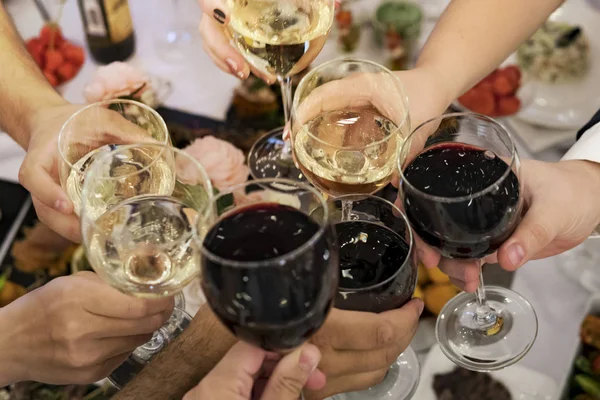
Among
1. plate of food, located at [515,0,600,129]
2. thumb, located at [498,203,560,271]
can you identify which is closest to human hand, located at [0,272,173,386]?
thumb, located at [498,203,560,271]

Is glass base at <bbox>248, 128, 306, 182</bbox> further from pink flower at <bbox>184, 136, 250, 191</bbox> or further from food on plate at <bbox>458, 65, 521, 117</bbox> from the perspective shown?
food on plate at <bbox>458, 65, 521, 117</bbox>

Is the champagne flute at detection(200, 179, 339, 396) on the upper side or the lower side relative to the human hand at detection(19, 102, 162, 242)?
upper

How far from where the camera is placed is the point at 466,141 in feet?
2.92

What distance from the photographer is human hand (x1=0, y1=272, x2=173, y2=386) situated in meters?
0.91

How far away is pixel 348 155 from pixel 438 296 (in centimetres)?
35

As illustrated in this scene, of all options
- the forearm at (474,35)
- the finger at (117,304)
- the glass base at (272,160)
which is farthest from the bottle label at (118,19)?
the finger at (117,304)

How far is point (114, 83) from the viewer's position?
48.1 inches

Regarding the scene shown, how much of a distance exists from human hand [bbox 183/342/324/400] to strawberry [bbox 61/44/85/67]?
43.9 inches

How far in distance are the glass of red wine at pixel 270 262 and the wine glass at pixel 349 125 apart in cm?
19

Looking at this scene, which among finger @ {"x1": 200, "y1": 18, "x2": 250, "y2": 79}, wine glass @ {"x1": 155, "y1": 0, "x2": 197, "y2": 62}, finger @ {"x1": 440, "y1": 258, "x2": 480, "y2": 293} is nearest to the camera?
finger @ {"x1": 440, "y1": 258, "x2": 480, "y2": 293}

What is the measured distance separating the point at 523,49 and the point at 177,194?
3.50 feet

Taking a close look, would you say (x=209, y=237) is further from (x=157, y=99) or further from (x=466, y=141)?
(x=157, y=99)

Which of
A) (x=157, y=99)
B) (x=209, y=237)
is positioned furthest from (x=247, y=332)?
(x=157, y=99)

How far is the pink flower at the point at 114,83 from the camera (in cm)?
121
